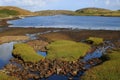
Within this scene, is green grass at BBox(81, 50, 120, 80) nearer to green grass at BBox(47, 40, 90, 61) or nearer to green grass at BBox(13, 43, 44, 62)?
green grass at BBox(47, 40, 90, 61)

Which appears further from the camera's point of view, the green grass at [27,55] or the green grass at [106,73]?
the green grass at [27,55]

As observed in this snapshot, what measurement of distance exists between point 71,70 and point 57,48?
13.0 m

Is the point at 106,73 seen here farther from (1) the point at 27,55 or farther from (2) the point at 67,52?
(1) the point at 27,55

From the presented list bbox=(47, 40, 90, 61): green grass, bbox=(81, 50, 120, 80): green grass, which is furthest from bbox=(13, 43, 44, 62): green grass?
bbox=(81, 50, 120, 80): green grass

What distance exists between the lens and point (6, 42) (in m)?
73.2

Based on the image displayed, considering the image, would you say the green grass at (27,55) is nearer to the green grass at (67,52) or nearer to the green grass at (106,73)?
the green grass at (67,52)

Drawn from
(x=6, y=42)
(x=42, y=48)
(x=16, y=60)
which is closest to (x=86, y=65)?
(x=16, y=60)

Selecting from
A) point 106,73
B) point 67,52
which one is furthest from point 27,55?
point 106,73

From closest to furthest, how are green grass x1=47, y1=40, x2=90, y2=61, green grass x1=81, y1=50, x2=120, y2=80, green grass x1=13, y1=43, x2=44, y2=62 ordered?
green grass x1=81, y1=50, x2=120, y2=80
green grass x1=13, y1=43, x2=44, y2=62
green grass x1=47, y1=40, x2=90, y2=61

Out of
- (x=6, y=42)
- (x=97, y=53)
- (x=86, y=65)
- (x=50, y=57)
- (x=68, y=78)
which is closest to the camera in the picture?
(x=68, y=78)

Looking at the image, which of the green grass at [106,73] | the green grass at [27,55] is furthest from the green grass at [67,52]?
the green grass at [106,73]

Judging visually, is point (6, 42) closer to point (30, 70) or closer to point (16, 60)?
point (16, 60)

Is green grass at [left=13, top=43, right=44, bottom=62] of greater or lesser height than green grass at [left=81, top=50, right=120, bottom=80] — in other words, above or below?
below

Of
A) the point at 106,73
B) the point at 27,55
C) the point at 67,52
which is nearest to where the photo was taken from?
the point at 106,73
